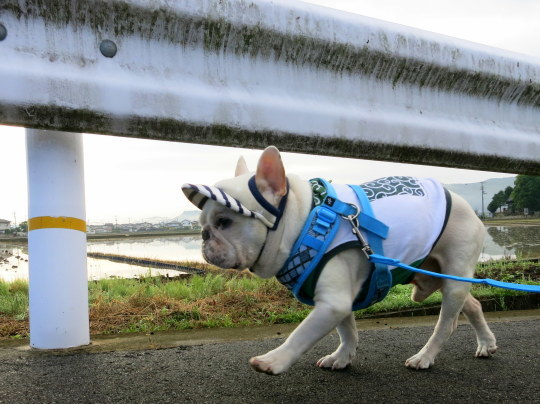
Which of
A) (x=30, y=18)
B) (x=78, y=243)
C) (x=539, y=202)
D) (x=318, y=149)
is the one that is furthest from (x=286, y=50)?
(x=539, y=202)

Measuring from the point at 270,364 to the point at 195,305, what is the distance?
188 centimetres

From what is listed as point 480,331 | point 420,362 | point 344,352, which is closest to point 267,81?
point 344,352

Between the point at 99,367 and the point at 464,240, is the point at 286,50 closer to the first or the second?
the point at 464,240

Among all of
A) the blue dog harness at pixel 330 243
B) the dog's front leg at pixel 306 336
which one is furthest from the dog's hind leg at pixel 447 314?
the dog's front leg at pixel 306 336

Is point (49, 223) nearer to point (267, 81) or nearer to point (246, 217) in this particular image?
point (246, 217)

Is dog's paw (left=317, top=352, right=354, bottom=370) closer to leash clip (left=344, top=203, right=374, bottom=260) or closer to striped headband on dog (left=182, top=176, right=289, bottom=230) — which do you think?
leash clip (left=344, top=203, right=374, bottom=260)

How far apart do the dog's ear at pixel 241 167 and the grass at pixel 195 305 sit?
1271 mm

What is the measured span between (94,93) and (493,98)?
2.64 meters

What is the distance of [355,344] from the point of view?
2.56 m

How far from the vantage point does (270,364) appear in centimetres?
189

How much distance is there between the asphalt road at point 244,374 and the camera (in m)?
1.99

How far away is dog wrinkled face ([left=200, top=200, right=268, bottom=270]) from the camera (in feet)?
6.74

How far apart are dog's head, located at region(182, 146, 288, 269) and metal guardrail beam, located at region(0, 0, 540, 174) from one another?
65 cm

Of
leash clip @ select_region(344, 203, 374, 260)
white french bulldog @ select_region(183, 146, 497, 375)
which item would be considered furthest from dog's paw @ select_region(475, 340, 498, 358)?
leash clip @ select_region(344, 203, 374, 260)
